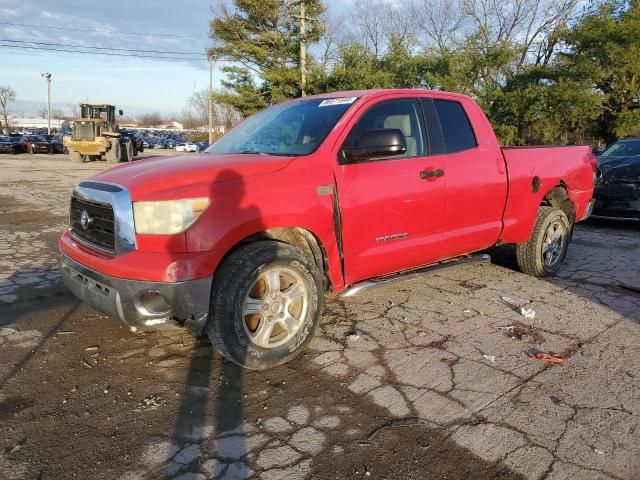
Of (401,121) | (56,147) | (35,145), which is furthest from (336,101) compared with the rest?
(56,147)

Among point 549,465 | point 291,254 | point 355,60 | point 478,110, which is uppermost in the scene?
point 355,60

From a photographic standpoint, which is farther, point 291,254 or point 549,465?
point 291,254

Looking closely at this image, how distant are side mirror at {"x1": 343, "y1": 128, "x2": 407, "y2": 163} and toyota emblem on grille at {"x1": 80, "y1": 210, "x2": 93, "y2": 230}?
181 cm

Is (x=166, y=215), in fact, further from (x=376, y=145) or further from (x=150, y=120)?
(x=150, y=120)

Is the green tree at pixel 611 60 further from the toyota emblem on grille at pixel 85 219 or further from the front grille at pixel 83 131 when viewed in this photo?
the front grille at pixel 83 131

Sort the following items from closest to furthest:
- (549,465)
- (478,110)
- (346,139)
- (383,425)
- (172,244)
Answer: (549,465) → (383,425) → (172,244) → (346,139) → (478,110)

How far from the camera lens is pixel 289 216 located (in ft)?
11.1

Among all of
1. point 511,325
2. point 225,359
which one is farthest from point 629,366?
point 225,359

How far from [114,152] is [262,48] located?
32.8 ft

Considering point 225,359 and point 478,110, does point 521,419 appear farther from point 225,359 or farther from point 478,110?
point 478,110

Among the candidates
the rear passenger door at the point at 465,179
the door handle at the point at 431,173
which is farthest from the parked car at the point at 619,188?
the door handle at the point at 431,173

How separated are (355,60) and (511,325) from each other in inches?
873

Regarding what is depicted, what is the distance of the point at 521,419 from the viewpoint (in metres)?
2.83

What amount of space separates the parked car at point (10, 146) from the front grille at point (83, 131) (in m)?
14.2
